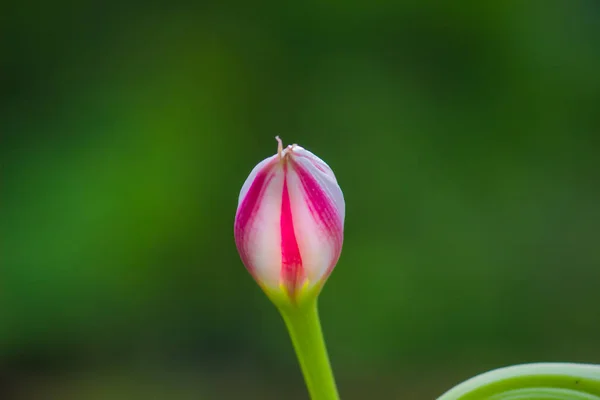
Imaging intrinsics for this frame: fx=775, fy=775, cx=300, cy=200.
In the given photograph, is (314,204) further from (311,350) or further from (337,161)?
(337,161)

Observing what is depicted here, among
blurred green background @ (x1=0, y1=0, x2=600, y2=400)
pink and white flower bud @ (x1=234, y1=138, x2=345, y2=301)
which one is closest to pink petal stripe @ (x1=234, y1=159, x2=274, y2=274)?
pink and white flower bud @ (x1=234, y1=138, x2=345, y2=301)

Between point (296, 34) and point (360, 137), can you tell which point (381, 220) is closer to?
point (360, 137)

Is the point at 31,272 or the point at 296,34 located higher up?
the point at 296,34

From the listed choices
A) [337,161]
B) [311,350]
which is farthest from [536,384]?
[337,161]

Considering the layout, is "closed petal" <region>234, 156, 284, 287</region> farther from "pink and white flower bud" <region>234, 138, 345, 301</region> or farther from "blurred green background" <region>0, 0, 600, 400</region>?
"blurred green background" <region>0, 0, 600, 400</region>

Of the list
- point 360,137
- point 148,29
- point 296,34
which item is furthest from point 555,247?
point 148,29

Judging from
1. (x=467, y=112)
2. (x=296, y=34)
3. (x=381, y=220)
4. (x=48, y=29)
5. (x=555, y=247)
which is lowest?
(x=555, y=247)
